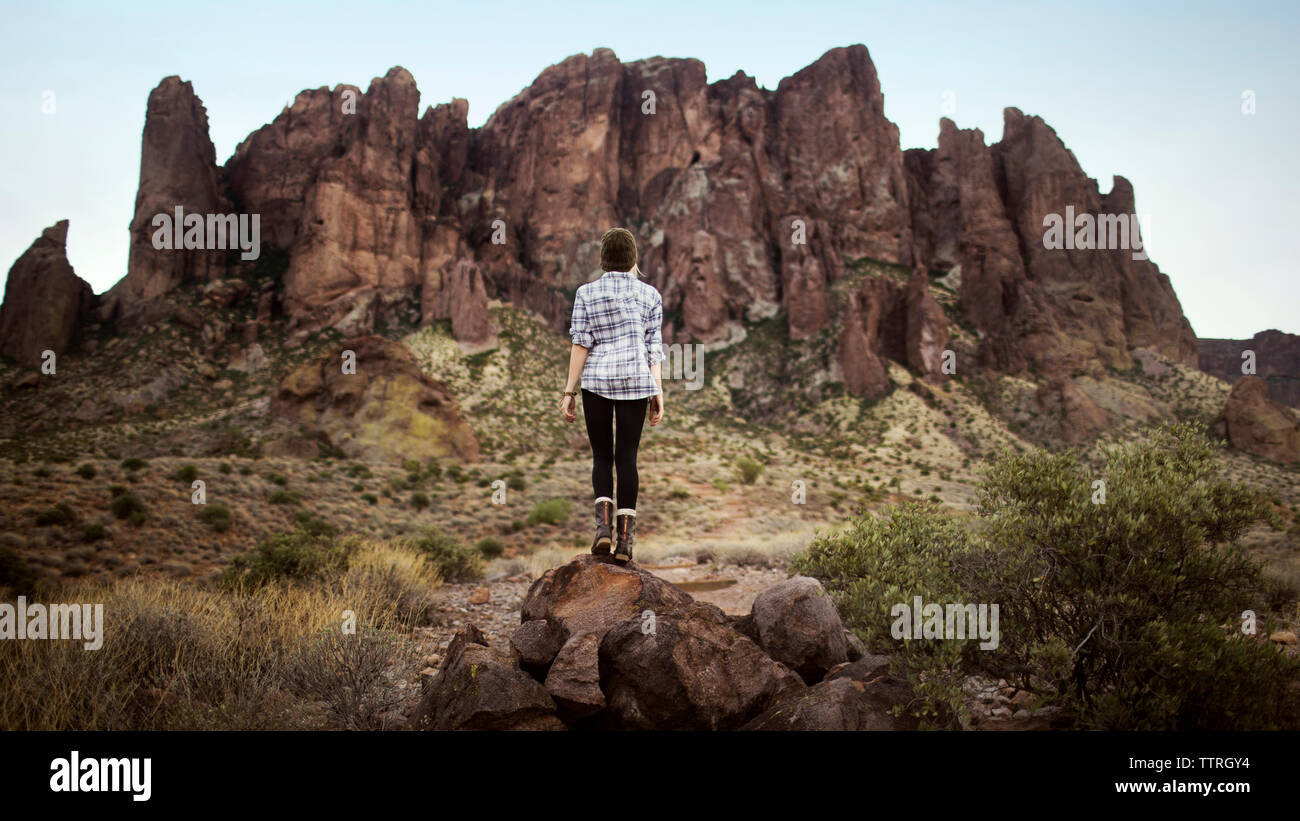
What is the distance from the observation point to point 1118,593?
394 centimetres

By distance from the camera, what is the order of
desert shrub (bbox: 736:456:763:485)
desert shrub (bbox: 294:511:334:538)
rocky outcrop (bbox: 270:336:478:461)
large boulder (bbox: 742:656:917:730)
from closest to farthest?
1. large boulder (bbox: 742:656:917:730)
2. desert shrub (bbox: 294:511:334:538)
3. rocky outcrop (bbox: 270:336:478:461)
4. desert shrub (bbox: 736:456:763:485)

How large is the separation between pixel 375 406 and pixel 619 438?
3096 cm

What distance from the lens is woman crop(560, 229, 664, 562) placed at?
4914mm

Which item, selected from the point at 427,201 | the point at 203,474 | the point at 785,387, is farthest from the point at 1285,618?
the point at 427,201

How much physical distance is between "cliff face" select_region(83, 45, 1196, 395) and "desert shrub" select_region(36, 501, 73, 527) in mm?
48972

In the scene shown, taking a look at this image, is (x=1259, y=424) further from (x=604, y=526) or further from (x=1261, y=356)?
(x=1261, y=356)

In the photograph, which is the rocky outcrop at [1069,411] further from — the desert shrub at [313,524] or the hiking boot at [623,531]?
the hiking boot at [623,531]

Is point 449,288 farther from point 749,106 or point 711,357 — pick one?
point 749,106

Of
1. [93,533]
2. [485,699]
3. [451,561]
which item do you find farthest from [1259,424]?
[93,533]

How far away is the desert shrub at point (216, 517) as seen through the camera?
15445 millimetres

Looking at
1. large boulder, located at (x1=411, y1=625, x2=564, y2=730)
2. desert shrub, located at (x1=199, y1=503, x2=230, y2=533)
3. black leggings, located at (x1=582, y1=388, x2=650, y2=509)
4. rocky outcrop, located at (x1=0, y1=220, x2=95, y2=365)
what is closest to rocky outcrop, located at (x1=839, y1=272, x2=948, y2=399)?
desert shrub, located at (x1=199, y1=503, x2=230, y2=533)

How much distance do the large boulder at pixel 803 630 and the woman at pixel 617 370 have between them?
1.36 meters

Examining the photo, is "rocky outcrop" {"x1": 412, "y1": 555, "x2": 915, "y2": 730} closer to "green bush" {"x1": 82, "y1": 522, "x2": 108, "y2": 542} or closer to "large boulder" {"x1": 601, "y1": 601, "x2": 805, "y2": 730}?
"large boulder" {"x1": 601, "y1": 601, "x2": 805, "y2": 730}
